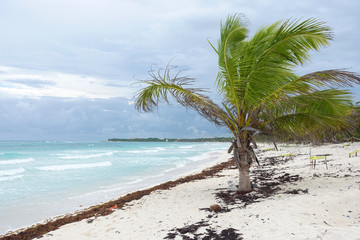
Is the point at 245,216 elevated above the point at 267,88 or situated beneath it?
situated beneath

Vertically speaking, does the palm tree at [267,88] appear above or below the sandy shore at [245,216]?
above

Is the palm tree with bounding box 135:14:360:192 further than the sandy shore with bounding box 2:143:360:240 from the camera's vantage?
Yes

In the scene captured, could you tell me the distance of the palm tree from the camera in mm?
6524

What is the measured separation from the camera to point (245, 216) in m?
5.27

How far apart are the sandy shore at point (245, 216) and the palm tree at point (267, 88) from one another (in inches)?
51.6

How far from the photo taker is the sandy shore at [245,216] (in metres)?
4.42

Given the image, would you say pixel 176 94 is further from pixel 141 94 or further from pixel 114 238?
pixel 114 238

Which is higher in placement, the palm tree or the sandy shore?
the palm tree

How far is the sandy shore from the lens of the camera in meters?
4.42

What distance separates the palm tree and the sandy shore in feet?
4.30

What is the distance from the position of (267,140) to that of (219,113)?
6.01ft

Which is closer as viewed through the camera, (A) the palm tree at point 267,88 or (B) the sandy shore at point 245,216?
(B) the sandy shore at point 245,216

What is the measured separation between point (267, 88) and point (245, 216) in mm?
3069

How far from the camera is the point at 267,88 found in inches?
261
